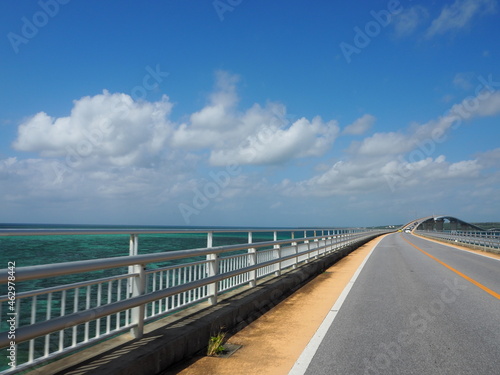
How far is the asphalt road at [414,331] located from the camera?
178 inches

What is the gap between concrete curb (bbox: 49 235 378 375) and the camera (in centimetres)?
370

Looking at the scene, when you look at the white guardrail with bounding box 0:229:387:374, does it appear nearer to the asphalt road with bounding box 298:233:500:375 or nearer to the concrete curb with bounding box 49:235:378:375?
the concrete curb with bounding box 49:235:378:375

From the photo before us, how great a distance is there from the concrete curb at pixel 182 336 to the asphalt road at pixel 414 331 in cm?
146

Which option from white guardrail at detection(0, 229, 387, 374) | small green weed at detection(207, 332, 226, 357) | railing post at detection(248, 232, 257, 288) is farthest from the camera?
railing post at detection(248, 232, 257, 288)

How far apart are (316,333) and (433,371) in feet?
6.29

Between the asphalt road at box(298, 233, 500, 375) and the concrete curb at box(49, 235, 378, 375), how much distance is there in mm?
1463

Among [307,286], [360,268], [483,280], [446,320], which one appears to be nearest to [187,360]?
[446,320]

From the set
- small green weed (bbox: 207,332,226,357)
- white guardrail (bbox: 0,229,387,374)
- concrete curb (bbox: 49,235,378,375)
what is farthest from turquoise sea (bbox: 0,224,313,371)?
small green weed (bbox: 207,332,226,357)

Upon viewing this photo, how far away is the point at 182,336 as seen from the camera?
465 centimetres

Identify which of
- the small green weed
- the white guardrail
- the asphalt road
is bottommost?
the asphalt road

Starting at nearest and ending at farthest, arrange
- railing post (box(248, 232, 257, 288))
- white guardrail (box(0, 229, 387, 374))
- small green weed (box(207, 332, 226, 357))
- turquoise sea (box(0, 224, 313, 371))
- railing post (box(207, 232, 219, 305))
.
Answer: white guardrail (box(0, 229, 387, 374)) → small green weed (box(207, 332, 226, 357)) → railing post (box(207, 232, 219, 305)) → railing post (box(248, 232, 257, 288)) → turquoise sea (box(0, 224, 313, 371))

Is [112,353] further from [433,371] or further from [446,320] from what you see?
[446,320]

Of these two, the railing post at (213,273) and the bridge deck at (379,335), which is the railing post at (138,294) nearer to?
the bridge deck at (379,335)

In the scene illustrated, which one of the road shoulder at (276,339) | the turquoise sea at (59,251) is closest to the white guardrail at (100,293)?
the turquoise sea at (59,251)
